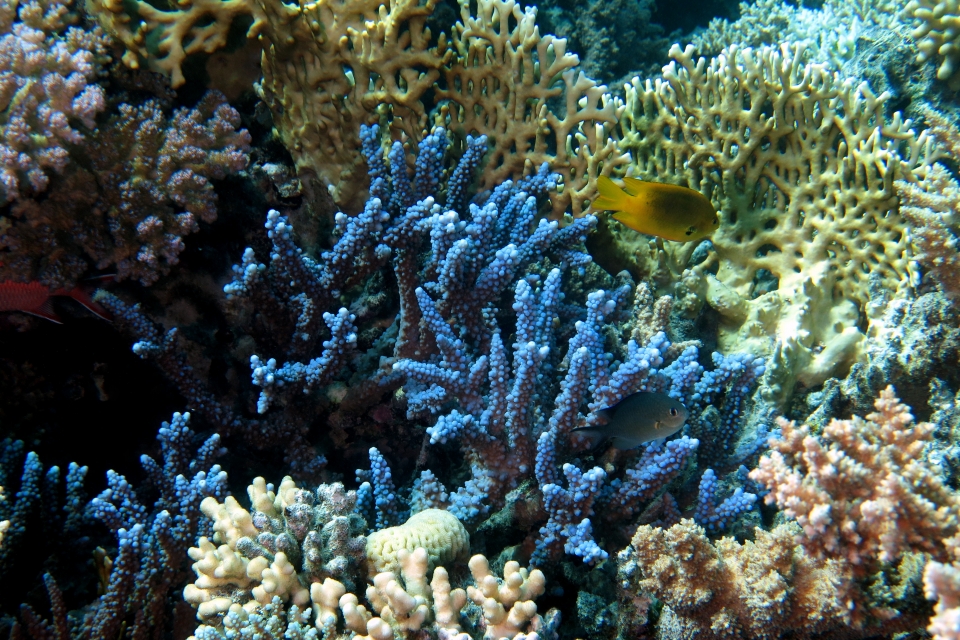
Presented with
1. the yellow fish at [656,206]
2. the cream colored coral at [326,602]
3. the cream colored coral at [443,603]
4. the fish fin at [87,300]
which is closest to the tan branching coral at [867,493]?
the cream colored coral at [443,603]

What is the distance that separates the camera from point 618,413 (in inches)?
86.8

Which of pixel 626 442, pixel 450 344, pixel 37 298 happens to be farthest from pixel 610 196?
pixel 37 298

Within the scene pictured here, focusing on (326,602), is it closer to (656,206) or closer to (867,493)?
(867,493)

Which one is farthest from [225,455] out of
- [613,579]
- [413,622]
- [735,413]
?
[735,413]

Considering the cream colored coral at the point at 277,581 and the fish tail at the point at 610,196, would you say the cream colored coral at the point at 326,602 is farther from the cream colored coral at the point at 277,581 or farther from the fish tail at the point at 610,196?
the fish tail at the point at 610,196

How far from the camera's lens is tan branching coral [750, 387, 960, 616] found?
5.28 ft

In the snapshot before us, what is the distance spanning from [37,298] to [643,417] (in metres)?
2.68

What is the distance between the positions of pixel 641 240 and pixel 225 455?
284 centimetres

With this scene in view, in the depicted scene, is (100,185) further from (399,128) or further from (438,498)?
(438,498)

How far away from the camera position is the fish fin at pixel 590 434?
2.33 metres

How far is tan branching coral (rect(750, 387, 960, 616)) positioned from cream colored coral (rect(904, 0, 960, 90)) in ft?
10.9

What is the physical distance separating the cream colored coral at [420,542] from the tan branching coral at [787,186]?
1.94 m

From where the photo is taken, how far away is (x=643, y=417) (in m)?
2.17

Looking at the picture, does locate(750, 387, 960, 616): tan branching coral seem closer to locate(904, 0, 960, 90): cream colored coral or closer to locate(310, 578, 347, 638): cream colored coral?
locate(310, 578, 347, 638): cream colored coral
